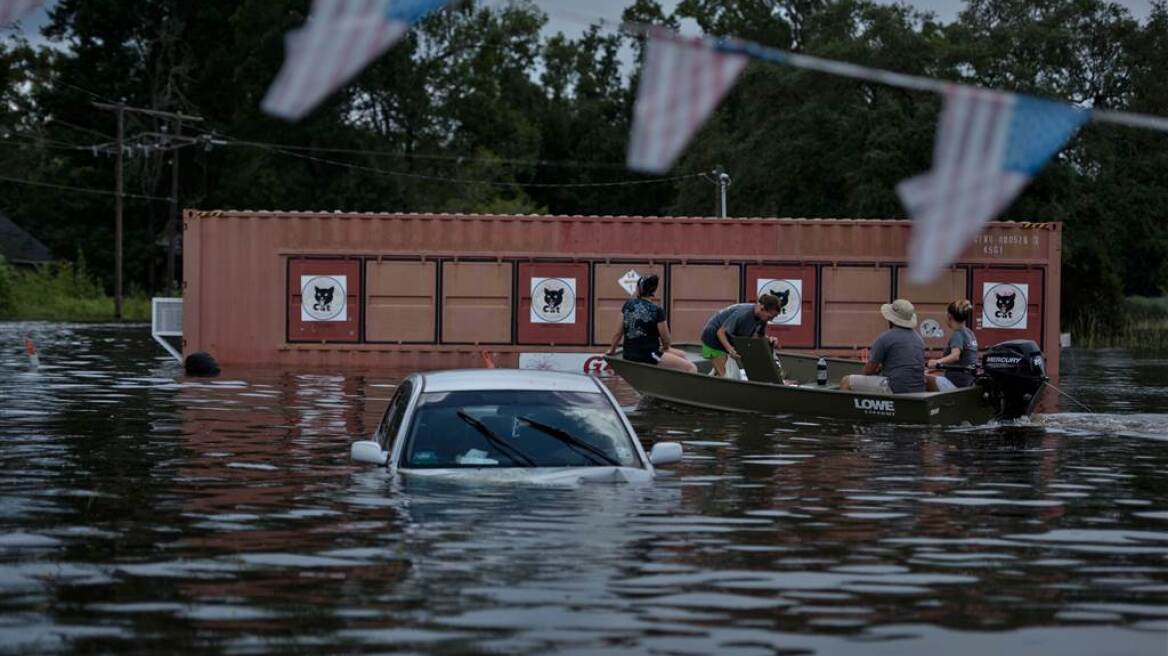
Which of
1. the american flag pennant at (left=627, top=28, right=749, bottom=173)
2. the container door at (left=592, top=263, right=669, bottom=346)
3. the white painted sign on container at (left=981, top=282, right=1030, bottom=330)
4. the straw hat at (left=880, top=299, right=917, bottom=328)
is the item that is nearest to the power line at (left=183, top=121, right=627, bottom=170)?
the container door at (left=592, top=263, right=669, bottom=346)

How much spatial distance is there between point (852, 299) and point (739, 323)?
42.4ft

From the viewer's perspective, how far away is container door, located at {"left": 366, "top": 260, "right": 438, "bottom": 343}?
3541cm

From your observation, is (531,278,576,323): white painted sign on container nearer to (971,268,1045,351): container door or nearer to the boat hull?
(971,268,1045,351): container door

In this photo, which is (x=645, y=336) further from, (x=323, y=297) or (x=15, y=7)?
(x=15, y=7)

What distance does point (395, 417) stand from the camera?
12.9 m

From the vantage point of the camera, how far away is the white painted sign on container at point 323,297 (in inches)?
1385

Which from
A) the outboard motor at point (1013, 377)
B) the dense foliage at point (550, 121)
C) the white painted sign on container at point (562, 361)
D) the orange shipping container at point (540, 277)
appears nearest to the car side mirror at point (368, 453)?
the outboard motor at point (1013, 377)

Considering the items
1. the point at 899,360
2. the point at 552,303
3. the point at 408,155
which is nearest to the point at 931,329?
the point at 552,303

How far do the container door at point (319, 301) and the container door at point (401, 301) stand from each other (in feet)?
1.14

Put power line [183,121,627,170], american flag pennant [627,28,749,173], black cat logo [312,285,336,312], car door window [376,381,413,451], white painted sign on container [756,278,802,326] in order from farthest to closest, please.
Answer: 1. power line [183,121,627,170]
2. white painted sign on container [756,278,802,326]
3. black cat logo [312,285,336,312]
4. car door window [376,381,413,451]
5. american flag pennant [627,28,749,173]

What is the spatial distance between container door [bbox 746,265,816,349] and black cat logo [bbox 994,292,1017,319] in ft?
11.5

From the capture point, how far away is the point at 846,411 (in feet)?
68.8

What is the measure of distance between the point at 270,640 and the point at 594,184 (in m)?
86.3

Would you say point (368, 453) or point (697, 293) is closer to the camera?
point (368, 453)
